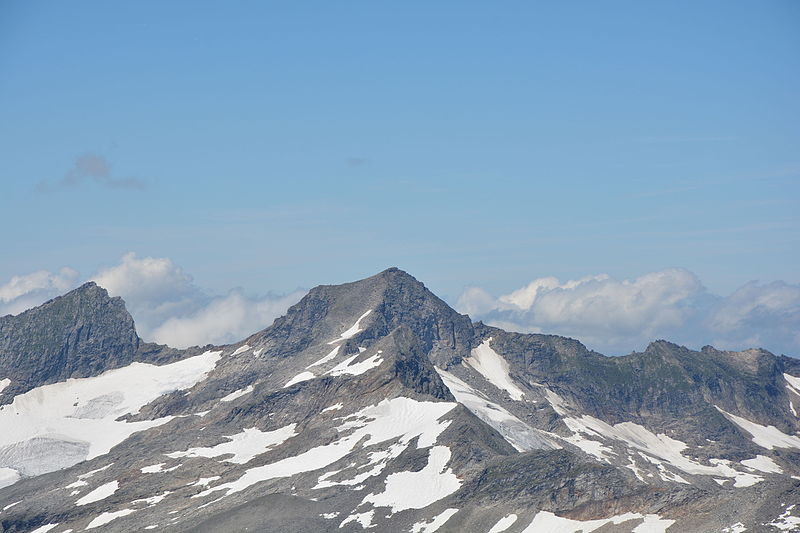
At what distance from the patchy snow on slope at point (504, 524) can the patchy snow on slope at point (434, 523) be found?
33.0 ft

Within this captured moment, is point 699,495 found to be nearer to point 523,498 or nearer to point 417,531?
point 523,498

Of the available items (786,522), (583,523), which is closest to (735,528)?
(786,522)

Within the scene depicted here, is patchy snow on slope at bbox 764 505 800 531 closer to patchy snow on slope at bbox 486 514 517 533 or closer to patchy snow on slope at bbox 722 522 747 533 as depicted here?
patchy snow on slope at bbox 722 522 747 533

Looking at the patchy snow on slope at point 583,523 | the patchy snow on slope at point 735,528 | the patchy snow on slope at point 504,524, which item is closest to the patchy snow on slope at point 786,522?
the patchy snow on slope at point 735,528

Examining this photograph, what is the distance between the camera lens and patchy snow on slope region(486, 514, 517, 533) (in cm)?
18562

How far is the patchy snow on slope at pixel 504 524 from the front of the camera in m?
186

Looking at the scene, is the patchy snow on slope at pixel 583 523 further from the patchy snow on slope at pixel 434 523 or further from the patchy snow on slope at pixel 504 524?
the patchy snow on slope at pixel 434 523

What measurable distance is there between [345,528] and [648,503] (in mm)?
50887

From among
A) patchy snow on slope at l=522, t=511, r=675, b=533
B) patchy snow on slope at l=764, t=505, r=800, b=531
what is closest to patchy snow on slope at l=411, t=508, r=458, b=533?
patchy snow on slope at l=522, t=511, r=675, b=533

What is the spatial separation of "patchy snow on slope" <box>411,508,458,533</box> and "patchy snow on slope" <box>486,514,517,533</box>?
1006 centimetres

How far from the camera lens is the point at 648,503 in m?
181

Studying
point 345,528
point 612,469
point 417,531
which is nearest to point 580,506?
Result: point 612,469

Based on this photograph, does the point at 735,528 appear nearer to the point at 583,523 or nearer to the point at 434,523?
the point at 583,523

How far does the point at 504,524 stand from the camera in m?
187
